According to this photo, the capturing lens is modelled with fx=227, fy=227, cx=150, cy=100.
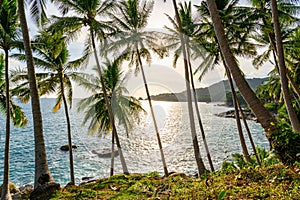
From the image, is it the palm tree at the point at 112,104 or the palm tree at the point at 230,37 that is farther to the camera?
the palm tree at the point at 112,104

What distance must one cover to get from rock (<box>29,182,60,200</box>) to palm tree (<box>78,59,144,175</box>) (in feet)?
30.9

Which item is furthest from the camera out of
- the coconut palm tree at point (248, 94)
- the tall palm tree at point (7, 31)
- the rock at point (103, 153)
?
the rock at point (103, 153)

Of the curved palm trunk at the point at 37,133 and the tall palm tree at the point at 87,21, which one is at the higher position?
the tall palm tree at the point at 87,21

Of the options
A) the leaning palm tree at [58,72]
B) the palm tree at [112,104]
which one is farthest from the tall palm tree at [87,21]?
the palm tree at [112,104]

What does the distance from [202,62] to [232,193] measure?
38.7 feet

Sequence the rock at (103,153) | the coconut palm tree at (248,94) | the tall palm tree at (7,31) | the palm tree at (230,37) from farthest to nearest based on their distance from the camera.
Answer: the rock at (103,153)
the palm tree at (230,37)
the tall palm tree at (7,31)
the coconut palm tree at (248,94)

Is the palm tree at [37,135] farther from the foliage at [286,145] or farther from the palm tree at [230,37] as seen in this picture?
the palm tree at [230,37]

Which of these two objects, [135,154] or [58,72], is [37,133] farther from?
[135,154]

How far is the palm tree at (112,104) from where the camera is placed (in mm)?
15336

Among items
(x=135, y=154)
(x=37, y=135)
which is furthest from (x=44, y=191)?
(x=135, y=154)

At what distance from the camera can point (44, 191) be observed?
578 cm

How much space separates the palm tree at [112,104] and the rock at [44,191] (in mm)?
9422

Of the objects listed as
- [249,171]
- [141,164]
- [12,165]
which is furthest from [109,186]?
[12,165]

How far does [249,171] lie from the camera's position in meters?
4.57
